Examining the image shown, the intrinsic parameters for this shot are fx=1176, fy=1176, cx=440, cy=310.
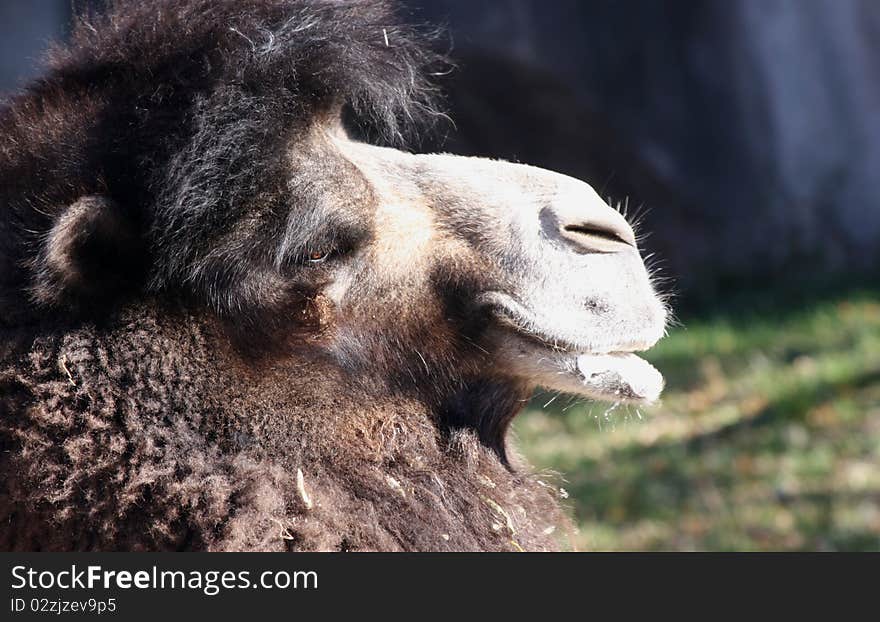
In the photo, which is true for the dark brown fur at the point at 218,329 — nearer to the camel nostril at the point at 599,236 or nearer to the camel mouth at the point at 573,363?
the camel mouth at the point at 573,363

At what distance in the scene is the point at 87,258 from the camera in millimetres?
2699

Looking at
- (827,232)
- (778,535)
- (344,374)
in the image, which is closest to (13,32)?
(827,232)

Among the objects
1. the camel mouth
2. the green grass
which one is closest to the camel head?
the camel mouth

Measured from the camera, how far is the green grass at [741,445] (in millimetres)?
5582

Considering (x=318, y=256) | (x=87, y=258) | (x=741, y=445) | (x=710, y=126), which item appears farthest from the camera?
(x=710, y=126)

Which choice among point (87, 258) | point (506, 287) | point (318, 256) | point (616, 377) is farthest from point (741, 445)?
point (87, 258)

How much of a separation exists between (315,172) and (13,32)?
1044 cm

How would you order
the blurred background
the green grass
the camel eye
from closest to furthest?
the camel eye, the green grass, the blurred background

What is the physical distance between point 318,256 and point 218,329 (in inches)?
11.5

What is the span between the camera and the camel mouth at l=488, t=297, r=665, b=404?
9.27ft

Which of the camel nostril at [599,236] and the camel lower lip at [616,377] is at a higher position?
the camel nostril at [599,236]

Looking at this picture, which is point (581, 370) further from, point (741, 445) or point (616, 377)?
point (741, 445)

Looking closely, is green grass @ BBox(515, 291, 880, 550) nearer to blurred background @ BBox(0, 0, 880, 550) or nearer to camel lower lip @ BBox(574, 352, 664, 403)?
blurred background @ BBox(0, 0, 880, 550)

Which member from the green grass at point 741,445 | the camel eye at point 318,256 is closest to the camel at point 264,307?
the camel eye at point 318,256
